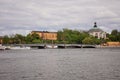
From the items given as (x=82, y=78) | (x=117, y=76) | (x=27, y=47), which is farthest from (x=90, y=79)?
(x=27, y=47)

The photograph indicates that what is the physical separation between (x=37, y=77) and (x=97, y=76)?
23.4 feet

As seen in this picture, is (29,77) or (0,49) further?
(0,49)

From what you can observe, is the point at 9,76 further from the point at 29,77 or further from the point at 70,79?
the point at 70,79

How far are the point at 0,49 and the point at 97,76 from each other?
136725 mm

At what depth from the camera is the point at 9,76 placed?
42219mm

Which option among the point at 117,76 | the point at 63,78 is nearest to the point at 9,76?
the point at 63,78

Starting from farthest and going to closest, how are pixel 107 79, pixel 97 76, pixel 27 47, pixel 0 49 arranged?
pixel 27 47
pixel 0 49
pixel 97 76
pixel 107 79

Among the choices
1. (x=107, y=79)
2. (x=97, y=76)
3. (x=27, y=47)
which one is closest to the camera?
(x=107, y=79)

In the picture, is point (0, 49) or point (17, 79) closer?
point (17, 79)

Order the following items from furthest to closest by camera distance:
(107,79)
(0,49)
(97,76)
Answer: (0,49), (97,76), (107,79)

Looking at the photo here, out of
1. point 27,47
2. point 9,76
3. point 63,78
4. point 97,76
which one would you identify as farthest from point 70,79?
point 27,47

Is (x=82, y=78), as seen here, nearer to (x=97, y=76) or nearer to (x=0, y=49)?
(x=97, y=76)

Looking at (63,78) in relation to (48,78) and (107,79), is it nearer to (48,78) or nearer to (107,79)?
(48,78)

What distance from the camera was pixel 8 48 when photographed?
18412 centimetres
